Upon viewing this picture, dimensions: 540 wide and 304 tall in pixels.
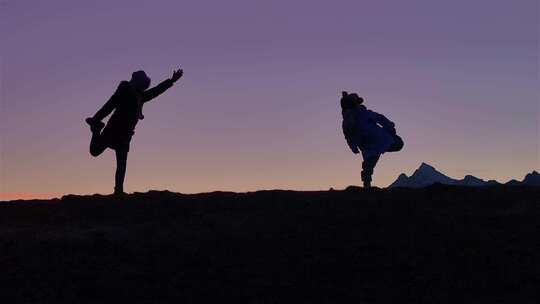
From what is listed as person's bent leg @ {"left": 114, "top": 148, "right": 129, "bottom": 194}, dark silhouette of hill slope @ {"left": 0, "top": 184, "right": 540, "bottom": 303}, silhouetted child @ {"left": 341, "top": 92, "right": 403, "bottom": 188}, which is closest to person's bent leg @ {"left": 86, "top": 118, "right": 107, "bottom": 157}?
person's bent leg @ {"left": 114, "top": 148, "right": 129, "bottom": 194}

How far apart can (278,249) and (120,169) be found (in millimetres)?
5210

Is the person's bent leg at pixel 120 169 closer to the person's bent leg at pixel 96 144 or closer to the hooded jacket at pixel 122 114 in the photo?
the hooded jacket at pixel 122 114

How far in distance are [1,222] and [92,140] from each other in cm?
265

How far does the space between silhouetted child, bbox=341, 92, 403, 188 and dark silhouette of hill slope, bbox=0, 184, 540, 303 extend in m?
3.40

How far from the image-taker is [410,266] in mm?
8625

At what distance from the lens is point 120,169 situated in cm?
1379

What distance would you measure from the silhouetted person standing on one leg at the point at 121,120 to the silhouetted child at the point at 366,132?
12.8ft

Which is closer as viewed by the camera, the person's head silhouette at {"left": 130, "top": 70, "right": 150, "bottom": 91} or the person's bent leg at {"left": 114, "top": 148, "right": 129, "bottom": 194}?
the person's bent leg at {"left": 114, "top": 148, "right": 129, "bottom": 194}

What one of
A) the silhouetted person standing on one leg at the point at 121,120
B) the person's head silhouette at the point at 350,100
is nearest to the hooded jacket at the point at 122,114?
the silhouetted person standing on one leg at the point at 121,120

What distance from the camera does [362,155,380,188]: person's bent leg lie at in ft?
51.8

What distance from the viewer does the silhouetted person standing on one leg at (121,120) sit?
13859 mm

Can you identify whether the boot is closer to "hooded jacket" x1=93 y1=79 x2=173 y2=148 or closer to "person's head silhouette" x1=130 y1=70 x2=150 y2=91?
"hooded jacket" x1=93 y1=79 x2=173 y2=148

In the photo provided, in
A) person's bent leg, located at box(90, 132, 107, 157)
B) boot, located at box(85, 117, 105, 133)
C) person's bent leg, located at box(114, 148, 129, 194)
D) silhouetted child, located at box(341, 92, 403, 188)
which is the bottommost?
person's bent leg, located at box(114, 148, 129, 194)

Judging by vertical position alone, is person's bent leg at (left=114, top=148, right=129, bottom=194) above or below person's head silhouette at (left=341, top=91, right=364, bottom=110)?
below
